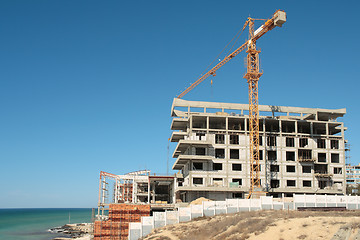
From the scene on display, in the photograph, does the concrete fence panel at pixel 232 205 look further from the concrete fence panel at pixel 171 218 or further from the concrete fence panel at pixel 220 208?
the concrete fence panel at pixel 171 218

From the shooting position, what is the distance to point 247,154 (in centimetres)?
9044

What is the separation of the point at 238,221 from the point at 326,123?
61413mm

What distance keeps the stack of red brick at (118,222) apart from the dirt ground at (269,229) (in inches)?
612

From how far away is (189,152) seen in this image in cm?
9069

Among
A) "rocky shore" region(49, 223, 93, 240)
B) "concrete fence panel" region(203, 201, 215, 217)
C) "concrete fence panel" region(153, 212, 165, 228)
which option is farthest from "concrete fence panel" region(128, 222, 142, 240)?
"rocky shore" region(49, 223, 93, 240)

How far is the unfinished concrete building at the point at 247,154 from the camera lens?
86.9 meters

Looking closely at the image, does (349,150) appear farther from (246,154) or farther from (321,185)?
(246,154)

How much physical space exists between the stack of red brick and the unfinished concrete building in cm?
1531

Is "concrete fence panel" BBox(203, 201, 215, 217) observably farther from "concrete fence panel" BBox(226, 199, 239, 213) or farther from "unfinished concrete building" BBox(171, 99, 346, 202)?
"unfinished concrete building" BBox(171, 99, 346, 202)

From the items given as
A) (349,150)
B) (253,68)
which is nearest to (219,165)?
(253,68)

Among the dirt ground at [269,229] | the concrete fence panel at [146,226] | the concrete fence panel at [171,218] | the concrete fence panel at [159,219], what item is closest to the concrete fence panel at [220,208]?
the dirt ground at [269,229]

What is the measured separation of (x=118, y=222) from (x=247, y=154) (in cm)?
3791

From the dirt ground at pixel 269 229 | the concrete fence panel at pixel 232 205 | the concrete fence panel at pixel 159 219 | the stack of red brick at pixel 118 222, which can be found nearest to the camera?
the dirt ground at pixel 269 229

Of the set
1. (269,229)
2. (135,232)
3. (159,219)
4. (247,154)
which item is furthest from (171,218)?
(247,154)
